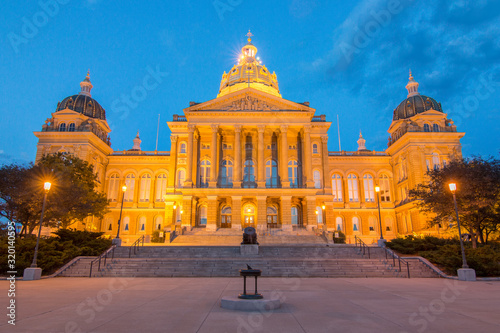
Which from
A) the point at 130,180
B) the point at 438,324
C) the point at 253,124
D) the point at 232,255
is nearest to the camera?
the point at 438,324

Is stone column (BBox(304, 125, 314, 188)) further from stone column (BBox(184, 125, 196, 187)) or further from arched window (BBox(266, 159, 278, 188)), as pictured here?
stone column (BBox(184, 125, 196, 187))

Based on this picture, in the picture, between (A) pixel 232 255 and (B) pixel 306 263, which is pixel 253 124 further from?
(B) pixel 306 263

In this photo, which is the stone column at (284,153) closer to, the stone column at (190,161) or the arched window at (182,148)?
the stone column at (190,161)

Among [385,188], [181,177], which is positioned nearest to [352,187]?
[385,188]

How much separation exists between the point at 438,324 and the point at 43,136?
185 ft

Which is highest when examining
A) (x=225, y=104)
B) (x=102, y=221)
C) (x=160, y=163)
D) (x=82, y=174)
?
(x=225, y=104)

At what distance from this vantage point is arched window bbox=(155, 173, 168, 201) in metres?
55.1

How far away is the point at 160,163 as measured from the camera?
A: 56.2 m

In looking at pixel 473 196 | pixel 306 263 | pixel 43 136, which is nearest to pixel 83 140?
pixel 43 136

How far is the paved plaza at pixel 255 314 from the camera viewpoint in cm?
676

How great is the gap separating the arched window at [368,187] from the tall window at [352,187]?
144 centimetres

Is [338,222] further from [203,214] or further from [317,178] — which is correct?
[203,214]

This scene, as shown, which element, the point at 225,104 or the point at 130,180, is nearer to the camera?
the point at 225,104

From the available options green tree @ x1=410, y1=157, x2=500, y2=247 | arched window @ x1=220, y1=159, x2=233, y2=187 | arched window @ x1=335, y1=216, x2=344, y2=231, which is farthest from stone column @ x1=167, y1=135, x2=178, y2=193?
green tree @ x1=410, y1=157, x2=500, y2=247
